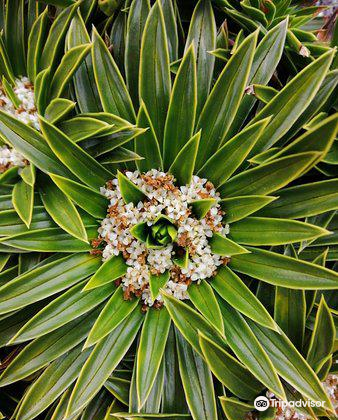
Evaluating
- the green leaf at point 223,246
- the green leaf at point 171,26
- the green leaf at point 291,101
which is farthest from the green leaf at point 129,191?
the green leaf at point 171,26

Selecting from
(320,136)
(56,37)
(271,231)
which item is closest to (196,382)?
(271,231)

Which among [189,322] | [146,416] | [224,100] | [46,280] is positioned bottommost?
[146,416]

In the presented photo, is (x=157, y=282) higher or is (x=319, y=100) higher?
(x=319, y=100)

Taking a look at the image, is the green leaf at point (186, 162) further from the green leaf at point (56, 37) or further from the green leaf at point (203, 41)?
the green leaf at point (56, 37)

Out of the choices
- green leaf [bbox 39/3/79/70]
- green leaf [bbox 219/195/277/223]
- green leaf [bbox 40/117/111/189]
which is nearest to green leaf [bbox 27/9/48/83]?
green leaf [bbox 39/3/79/70]

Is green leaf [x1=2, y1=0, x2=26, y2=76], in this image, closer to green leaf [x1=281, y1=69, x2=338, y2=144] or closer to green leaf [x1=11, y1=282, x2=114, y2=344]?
green leaf [x1=11, y1=282, x2=114, y2=344]

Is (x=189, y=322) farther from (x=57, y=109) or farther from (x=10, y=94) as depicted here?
(x=10, y=94)

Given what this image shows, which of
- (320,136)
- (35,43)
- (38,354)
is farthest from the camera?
(35,43)
